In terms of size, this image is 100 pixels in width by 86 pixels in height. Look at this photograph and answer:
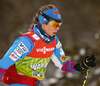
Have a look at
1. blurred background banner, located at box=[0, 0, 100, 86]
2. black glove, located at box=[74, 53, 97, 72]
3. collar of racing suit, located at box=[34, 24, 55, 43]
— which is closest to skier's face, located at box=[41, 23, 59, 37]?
collar of racing suit, located at box=[34, 24, 55, 43]

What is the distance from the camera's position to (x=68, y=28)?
7.87 meters

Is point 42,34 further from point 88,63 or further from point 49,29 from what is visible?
point 88,63

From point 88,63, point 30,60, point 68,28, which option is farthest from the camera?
point 68,28

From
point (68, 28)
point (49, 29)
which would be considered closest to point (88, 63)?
point (49, 29)

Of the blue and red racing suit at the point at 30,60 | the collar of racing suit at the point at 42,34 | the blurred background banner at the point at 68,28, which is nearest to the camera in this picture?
the blue and red racing suit at the point at 30,60

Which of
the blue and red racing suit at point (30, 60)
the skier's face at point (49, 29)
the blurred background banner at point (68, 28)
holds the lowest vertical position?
the blurred background banner at point (68, 28)

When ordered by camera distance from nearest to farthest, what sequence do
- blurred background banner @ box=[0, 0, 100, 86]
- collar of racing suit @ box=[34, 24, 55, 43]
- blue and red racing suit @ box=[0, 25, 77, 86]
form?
blue and red racing suit @ box=[0, 25, 77, 86]
collar of racing suit @ box=[34, 24, 55, 43]
blurred background banner @ box=[0, 0, 100, 86]

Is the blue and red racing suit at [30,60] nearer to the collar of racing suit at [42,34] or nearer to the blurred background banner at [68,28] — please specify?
the collar of racing suit at [42,34]

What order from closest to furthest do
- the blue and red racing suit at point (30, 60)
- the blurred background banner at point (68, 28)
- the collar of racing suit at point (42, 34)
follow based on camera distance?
the blue and red racing suit at point (30, 60) < the collar of racing suit at point (42, 34) < the blurred background banner at point (68, 28)

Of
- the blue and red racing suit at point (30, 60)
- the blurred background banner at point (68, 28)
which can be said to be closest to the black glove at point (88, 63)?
the blue and red racing suit at point (30, 60)

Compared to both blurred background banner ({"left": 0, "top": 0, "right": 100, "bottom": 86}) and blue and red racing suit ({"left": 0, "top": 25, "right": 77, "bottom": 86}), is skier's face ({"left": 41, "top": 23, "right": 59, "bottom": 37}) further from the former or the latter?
blurred background banner ({"left": 0, "top": 0, "right": 100, "bottom": 86})

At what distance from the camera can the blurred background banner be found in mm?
6676

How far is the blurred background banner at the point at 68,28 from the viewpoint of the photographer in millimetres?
6676

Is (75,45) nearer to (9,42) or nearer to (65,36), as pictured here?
(65,36)
